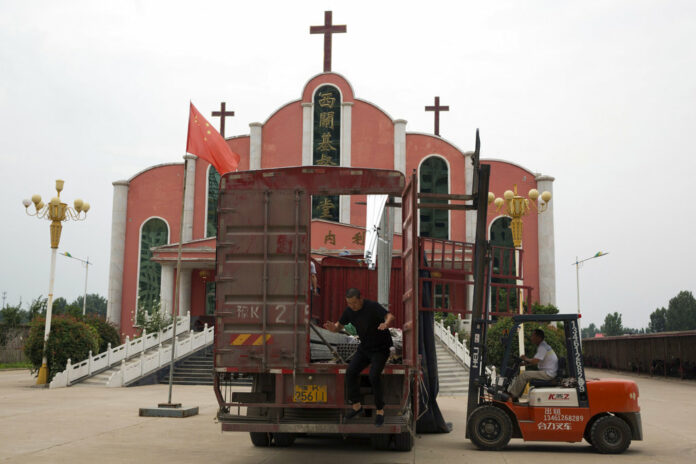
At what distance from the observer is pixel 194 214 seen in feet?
129

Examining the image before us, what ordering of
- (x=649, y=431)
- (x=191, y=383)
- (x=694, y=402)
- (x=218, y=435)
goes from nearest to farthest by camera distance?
(x=218, y=435) → (x=649, y=431) → (x=694, y=402) → (x=191, y=383)

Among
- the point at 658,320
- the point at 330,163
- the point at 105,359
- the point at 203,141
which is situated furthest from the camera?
the point at 658,320

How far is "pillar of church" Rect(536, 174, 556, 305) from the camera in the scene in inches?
1497

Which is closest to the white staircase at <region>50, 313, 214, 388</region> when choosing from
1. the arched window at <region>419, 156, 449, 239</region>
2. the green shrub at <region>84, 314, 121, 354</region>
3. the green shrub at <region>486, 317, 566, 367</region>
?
the green shrub at <region>84, 314, 121, 354</region>

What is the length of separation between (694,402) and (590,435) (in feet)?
40.3

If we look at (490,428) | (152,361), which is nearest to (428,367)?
(490,428)

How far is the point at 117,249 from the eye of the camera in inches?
1556

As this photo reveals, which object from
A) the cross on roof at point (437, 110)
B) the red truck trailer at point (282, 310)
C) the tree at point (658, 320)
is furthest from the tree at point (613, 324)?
the red truck trailer at point (282, 310)

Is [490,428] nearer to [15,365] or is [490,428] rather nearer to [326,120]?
[326,120]

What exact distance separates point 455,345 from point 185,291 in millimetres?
16255

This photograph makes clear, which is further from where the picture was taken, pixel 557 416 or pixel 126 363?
pixel 126 363

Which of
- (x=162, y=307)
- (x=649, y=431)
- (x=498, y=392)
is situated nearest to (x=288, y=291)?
(x=498, y=392)

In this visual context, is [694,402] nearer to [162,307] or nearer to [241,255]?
[241,255]

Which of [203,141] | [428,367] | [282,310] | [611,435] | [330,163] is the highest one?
[330,163]
